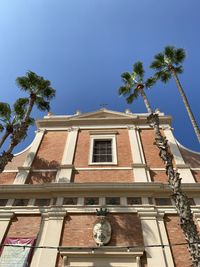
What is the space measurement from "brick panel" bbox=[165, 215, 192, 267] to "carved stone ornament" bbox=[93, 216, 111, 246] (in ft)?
7.77

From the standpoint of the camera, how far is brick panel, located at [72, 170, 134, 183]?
42.7 ft

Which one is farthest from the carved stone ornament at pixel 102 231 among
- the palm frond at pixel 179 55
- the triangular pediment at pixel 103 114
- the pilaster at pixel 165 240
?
the palm frond at pixel 179 55

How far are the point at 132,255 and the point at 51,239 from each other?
10.0 ft

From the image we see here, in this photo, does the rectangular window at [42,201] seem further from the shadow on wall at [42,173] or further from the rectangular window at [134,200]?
the rectangular window at [134,200]

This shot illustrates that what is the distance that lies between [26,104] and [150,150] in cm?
766

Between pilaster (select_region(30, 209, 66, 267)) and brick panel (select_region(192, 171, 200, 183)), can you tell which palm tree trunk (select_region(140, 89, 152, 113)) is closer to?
brick panel (select_region(192, 171, 200, 183))

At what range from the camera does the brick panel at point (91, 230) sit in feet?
33.5

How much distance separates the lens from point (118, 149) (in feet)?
50.1

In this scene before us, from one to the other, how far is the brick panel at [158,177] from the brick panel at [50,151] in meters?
4.86

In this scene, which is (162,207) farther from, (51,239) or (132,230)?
(51,239)

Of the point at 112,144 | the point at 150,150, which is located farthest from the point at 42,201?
the point at 150,150

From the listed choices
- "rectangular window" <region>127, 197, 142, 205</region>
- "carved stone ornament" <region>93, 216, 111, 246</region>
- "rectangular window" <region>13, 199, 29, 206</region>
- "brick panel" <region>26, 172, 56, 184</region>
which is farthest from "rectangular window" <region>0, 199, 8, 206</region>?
"rectangular window" <region>127, 197, 142, 205</region>

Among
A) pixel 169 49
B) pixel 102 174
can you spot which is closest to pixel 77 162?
pixel 102 174

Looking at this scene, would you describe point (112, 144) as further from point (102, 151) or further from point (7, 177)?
point (7, 177)
